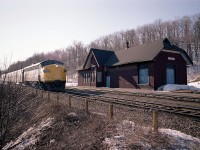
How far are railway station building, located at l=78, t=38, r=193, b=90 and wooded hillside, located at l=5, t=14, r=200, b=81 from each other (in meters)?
31.9

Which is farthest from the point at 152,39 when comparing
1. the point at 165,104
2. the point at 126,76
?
the point at 165,104

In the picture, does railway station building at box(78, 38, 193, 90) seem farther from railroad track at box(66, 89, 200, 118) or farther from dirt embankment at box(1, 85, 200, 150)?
dirt embankment at box(1, 85, 200, 150)

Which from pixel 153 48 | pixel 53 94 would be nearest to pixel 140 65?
pixel 153 48

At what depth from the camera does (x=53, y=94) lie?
1616 centimetres

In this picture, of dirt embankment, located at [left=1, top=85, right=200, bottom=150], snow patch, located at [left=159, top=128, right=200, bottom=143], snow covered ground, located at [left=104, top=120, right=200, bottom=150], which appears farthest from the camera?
snow patch, located at [left=159, top=128, right=200, bottom=143]

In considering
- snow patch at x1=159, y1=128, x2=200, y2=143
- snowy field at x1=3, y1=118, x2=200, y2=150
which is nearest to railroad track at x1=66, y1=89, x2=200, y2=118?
snow patch at x1=159, y1=128, x2=200, y2=143

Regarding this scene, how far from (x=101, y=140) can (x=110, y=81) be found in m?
26.3

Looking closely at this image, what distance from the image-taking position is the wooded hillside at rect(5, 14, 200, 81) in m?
74.8

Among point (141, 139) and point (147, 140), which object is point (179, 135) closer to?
point (147, 140)

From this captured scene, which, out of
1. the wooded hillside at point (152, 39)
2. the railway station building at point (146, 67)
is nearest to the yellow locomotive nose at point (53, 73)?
the railway station building at point (146, 67)

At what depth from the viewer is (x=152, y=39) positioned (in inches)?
3553

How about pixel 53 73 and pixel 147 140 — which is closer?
pixel 147 140

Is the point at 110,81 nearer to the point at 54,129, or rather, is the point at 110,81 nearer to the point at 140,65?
the point at 140,65

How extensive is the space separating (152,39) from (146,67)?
6713 cm
